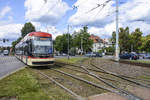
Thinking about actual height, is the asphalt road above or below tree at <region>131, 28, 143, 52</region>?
below

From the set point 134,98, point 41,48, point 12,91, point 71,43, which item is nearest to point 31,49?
point 41,48

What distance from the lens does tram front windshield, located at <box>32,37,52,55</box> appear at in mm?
11663

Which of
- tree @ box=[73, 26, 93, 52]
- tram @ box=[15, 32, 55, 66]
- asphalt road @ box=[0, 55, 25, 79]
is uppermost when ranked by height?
tree @ box=[73, 26, 93, 52]

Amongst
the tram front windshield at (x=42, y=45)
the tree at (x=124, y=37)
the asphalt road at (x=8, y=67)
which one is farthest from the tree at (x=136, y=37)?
the tram front windshield at (x=42, y=45)

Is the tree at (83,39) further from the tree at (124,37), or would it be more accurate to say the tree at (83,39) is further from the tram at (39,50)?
the tram at (39,50)

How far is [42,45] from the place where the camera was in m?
12.0

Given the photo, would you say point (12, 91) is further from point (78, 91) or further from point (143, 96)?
point (143, 96)

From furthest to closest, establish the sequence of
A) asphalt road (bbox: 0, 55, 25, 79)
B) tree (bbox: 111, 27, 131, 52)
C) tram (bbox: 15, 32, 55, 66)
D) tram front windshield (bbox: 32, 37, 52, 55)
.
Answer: tree (bbox: 111, 27, 131, 52) < tram front windshield (bbox: 32, 37, 52, 55) < tram (bbox: 15, 32, 55, 66) < asphalt road (bbox: 0, 55, 25, 79)

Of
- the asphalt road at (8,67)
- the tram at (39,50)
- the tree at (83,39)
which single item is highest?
the tree at (83,39)

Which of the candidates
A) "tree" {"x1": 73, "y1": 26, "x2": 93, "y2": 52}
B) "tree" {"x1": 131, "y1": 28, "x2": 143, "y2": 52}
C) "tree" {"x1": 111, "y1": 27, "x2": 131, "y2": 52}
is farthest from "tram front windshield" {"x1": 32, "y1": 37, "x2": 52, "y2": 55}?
"tree" {"x1": 131, "y1": 28, "x2": 143, "y2": 52}

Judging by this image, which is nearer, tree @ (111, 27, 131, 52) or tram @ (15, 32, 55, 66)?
tram @ (15, 32, 55, 66)

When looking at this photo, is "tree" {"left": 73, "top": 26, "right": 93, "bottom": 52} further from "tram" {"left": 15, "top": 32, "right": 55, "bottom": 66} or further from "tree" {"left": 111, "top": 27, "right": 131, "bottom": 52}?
"tram" {"left": 15, "top": 32, "right": 55, "bottom": 66}

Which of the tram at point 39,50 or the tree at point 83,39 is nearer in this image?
the tram at point 39,50

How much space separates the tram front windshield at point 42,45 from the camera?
11663 mm
